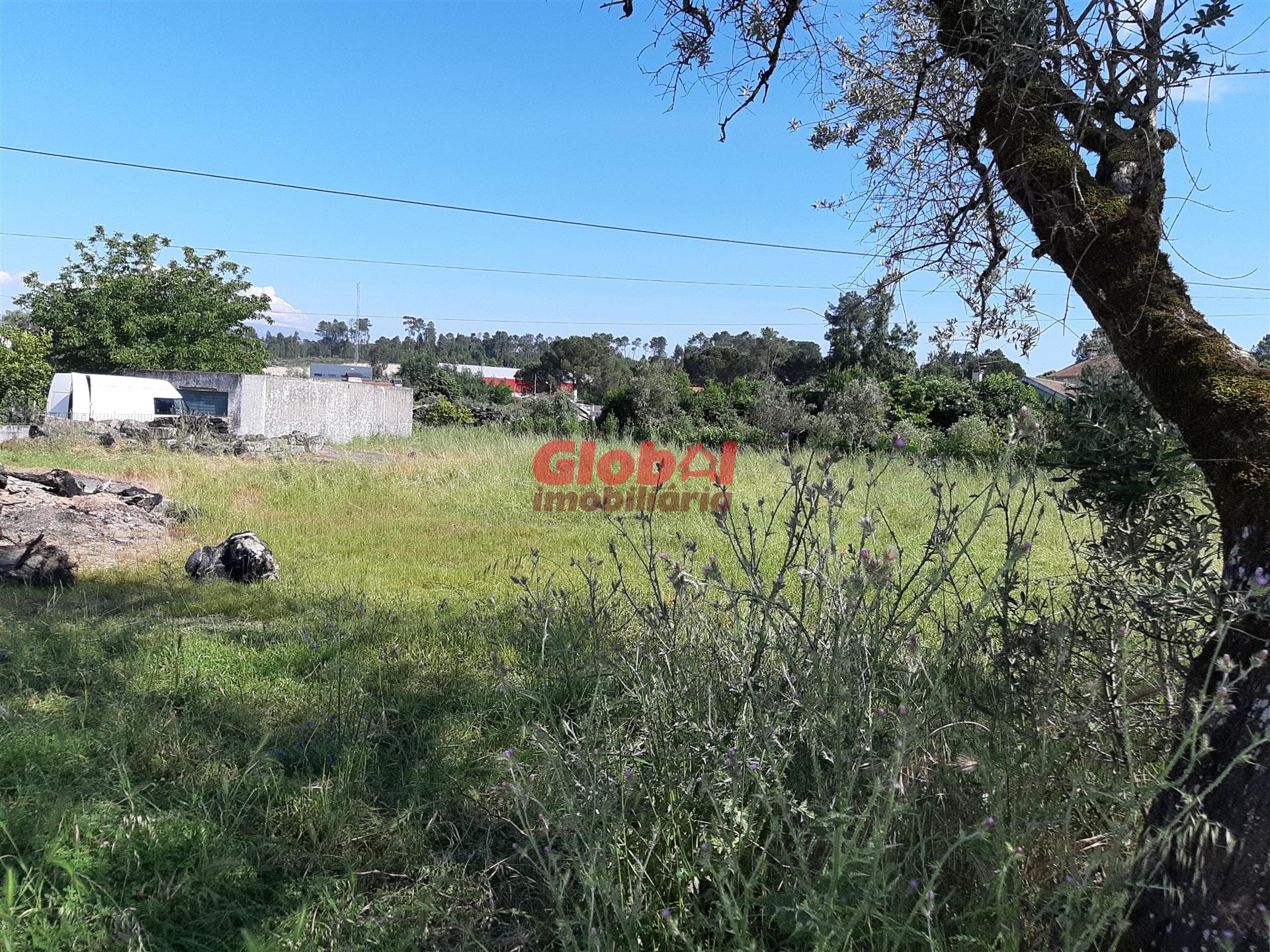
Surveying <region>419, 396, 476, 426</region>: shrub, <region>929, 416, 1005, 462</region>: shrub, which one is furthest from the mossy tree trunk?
<region>419, 396, 476, 426</region>: shrub

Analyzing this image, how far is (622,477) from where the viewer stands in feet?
40.0

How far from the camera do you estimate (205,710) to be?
3408 mm

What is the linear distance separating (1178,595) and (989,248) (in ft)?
6.48

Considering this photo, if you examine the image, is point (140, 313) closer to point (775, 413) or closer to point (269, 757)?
point (775, 413)

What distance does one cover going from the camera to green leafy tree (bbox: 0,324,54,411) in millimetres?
26156

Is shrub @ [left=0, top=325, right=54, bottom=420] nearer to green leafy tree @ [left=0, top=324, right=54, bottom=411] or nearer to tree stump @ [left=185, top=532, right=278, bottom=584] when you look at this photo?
green leafy tree @ [left=0, top=324, right=54, bottom=411]

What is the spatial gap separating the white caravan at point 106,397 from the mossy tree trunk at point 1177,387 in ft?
76.1

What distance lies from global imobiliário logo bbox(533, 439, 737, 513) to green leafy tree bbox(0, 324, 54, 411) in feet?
72.9

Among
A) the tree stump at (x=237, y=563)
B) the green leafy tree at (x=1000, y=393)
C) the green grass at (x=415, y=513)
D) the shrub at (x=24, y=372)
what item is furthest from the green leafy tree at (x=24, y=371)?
the green leafy tree at (x=1000, y=393)

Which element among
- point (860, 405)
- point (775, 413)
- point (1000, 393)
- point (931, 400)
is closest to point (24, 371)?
point (775, 413)

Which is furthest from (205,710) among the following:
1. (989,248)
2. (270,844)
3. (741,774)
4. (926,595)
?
(989,248)

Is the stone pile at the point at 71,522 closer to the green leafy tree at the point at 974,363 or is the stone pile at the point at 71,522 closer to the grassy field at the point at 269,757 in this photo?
the grassy field at the point at 269,757

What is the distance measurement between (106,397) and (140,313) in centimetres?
1070

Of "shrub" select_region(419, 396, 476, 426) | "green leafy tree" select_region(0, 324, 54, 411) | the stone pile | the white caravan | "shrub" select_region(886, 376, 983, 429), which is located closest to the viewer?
the stone pile
